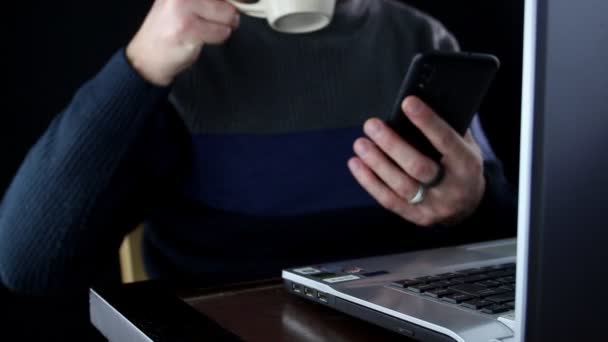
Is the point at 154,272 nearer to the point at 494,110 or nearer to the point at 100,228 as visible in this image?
the point at 100,228

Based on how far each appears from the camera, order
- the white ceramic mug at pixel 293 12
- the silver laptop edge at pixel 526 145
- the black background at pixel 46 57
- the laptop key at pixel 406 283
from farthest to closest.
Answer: the black background at pixel 46 57
the white ceramic mug at pixel 293 12
the laptop key at pixel 406 283
the silver laptop edge at pixel 526 145

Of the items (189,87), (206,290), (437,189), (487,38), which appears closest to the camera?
(206,290)

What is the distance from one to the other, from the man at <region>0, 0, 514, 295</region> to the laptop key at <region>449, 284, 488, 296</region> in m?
0.23

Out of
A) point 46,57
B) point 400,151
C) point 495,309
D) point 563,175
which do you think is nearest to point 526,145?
point 563,175

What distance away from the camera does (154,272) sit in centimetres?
91

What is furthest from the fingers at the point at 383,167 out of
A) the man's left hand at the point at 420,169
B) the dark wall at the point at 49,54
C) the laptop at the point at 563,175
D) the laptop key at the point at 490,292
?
the dark wall at the point at 49,54

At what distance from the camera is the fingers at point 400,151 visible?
0.65m

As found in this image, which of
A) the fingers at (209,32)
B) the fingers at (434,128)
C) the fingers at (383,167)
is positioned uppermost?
the fingers at (209,32)

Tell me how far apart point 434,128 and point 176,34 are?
298mm

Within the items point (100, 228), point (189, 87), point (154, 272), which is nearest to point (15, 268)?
point (100, 228)

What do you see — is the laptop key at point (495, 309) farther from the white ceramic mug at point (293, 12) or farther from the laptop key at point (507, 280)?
the white ceramic mug at point (293, 12)

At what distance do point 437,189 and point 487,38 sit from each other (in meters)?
0.90

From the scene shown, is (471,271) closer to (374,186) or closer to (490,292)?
(490,292)

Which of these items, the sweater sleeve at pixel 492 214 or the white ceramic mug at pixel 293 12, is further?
the sweater sleeve at pixel 492 214
